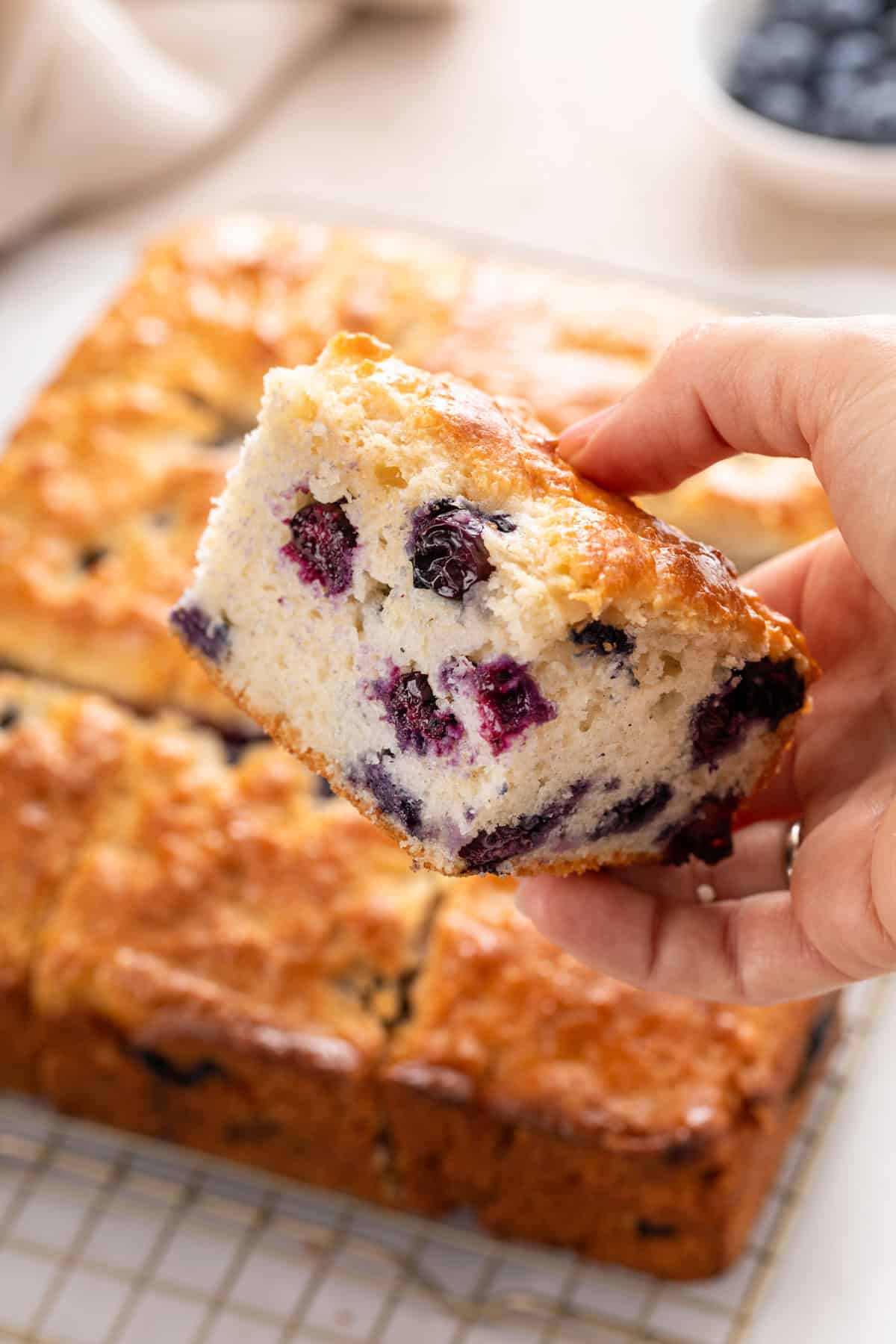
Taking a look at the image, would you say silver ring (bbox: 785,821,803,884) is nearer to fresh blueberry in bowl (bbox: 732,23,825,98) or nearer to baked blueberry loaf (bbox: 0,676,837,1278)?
baked blueberry loaf (bbox: 0,676,837,1278)

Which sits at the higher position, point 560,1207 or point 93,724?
point 93,724

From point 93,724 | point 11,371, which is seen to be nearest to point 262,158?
point 11,371

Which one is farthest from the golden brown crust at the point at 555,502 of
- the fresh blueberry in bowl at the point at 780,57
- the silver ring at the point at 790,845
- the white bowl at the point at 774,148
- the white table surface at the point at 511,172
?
the fresh blueberry in bowl at the point at 780,57

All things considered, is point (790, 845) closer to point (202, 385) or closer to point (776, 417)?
point (776, 417)

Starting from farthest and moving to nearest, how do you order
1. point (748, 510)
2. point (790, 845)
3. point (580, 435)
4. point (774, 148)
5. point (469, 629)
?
point (774, 148), point (748, 510), point (790, 845), point (580, 435), point (469, 629)

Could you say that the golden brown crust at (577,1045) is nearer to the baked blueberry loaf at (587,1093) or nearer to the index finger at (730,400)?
the baked blueberry loaf at (587,1093)

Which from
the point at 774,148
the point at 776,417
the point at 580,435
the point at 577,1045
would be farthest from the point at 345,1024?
the point at 774,148

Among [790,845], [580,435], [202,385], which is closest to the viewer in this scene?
[580,435]

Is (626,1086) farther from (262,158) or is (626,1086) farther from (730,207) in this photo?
(262,158)
